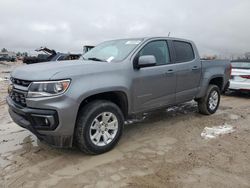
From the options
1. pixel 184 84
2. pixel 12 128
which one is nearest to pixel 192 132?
pixel 184 84

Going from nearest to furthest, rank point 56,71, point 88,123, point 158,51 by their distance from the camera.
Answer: point 56,71, point 88,123, point 158,51

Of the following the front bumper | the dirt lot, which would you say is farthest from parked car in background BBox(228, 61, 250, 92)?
the front bumper

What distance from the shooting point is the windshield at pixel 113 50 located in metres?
4.87

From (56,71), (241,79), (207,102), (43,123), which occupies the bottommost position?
(207,102)

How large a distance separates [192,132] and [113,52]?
2246 mm

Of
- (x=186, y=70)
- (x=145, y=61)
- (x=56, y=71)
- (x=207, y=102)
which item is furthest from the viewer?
(x=207, y=102)

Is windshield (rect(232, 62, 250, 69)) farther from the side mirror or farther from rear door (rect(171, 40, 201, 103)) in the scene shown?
the side mirror

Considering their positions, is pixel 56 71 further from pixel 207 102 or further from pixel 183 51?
pixel 207 102

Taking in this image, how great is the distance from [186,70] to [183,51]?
479mm

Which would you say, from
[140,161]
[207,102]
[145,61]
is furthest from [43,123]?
[207,102]

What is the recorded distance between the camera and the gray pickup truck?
12.3 ft

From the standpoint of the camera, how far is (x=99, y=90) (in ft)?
13.5

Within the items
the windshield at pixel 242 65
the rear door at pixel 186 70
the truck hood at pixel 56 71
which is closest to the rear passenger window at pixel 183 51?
the rear door at pixel 186 70

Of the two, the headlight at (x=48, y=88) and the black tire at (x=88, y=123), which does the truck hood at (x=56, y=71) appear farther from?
the black tire at (x=88, y=123)
